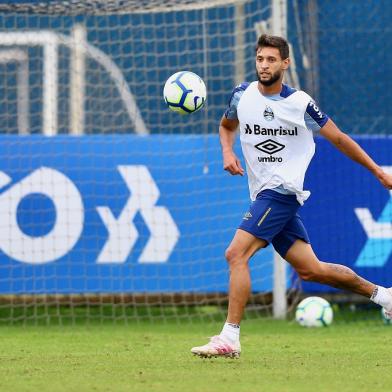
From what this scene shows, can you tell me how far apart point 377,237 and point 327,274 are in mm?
3872

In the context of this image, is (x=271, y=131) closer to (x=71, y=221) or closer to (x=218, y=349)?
(x=218, y=349)

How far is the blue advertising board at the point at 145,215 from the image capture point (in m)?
11.9

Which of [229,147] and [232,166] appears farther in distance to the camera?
[229,147]

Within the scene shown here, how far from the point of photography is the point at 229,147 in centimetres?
830

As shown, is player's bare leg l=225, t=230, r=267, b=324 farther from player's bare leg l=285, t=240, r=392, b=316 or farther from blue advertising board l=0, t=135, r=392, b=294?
blue advertising board l=0, t=135, r=392, b=294

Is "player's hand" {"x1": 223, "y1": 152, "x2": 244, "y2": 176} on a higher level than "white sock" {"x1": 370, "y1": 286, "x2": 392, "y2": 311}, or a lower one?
higher

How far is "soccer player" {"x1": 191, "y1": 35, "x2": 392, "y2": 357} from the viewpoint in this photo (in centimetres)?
799

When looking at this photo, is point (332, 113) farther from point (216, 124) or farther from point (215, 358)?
point (215, 358)

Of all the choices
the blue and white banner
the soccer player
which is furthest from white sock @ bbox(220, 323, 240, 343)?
the blue and white banner

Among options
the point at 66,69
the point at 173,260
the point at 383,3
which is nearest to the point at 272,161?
the point at 173,260

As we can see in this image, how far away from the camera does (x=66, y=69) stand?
12664mm

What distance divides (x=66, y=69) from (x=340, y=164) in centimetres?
316

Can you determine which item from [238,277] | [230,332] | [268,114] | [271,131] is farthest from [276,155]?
[230,332]

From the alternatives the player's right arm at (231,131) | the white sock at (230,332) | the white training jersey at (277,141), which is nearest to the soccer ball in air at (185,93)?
the player's right arm at (231,131)
